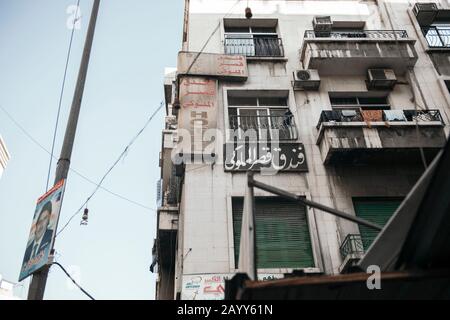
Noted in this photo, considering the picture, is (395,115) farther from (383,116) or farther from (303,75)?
(303,75)

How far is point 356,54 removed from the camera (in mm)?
11906

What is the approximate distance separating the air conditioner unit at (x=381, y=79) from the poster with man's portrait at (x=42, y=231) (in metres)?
9.68

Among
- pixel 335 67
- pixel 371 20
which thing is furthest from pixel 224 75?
pixel 371 20

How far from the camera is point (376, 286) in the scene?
421cm

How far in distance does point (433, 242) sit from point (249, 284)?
1943 mm

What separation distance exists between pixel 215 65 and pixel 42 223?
8016 millimetres

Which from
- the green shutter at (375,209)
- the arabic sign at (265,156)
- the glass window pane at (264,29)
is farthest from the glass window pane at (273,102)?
the green shutter at (375,209)

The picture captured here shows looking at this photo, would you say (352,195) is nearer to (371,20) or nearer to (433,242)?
(433,242)

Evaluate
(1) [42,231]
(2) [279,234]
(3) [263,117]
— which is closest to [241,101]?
(3) [263,117]

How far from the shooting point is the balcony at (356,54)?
1189 cm

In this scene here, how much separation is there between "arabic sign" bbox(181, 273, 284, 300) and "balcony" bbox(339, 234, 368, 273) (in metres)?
1.40

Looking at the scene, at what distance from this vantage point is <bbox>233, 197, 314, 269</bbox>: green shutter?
881 cm

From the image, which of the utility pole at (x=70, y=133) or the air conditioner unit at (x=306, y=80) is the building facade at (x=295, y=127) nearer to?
the air conditioner unit at (x=306, y=80)

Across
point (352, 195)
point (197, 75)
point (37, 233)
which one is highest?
point (197, 75)
